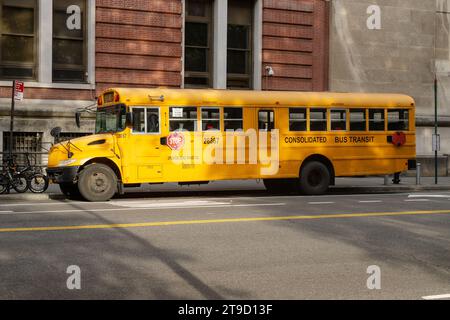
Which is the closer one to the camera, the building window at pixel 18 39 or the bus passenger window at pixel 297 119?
the bus passenger window at pixel 297 119

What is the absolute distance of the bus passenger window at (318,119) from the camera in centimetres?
1891

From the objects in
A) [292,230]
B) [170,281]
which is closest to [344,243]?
[292,230]

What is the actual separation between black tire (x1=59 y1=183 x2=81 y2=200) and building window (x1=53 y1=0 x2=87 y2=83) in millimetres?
8369

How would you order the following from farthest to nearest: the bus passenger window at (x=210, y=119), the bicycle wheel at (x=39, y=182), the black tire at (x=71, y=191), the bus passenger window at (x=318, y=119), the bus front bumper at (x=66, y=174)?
the bus passenger window at (x=318, y=119) < the bicycle wheel at (x=39, y=182) < the bus passenger window at (x=210, y=119) < the black tire at (x=71, y=191) < the bus front bumper at (x=66, y=174)

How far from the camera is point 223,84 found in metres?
26.7

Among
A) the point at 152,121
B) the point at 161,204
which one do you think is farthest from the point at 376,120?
the point at 161,204

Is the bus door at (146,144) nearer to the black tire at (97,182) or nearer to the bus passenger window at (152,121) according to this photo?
the bus passenger window at (152,121)

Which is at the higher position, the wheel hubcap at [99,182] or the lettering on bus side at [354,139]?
the lettering on bus side at [354,139]

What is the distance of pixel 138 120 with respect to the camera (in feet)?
55.0

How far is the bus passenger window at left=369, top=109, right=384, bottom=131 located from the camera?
771 inches

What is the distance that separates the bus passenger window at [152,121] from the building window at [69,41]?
8576 millimetres

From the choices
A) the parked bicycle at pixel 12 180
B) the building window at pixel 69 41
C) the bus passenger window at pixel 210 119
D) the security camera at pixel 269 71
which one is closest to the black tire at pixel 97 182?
the parked bicycle at pixel 12 180
